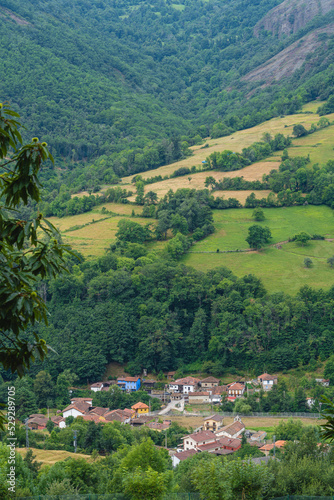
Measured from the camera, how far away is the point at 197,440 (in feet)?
128

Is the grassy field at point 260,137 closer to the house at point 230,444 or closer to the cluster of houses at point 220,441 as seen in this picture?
the cluster of houses at point 220,441

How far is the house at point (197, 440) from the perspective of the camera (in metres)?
39.0

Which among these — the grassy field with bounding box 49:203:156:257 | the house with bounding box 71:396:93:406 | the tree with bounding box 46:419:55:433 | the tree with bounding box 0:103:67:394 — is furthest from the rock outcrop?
the tree with bounding box 0:103:67:394

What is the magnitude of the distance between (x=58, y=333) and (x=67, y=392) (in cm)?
776

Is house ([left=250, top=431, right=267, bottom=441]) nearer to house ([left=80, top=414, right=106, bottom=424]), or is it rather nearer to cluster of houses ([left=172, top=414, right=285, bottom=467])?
cluster of houses ([left=172, top=414, right=285, bottom=467])

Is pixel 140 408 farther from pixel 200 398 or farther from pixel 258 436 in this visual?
pixel 258 436

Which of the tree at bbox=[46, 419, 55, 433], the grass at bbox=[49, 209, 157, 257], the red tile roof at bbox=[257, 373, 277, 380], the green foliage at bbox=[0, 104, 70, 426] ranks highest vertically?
the green foliage at bbox=[0, 104, 70, 426]

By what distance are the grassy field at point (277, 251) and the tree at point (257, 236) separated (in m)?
0.96

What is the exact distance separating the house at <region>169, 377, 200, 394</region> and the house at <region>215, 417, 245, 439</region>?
30.0ft

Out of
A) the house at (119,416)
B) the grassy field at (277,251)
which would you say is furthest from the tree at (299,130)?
the house at (119,416)

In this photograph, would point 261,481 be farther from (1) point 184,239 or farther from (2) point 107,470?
(1) point 184,239

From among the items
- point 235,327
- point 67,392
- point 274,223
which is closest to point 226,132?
point 274,223

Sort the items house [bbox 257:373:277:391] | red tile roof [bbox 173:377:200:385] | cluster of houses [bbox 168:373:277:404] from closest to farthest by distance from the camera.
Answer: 1. cluster of houses [bbox 168:373:277:404]
2. house [bbox 257:373:277:391]
3. red tile roof [bbox 173:377:200:385]

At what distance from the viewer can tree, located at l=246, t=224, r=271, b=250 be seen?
6616 centimetres
